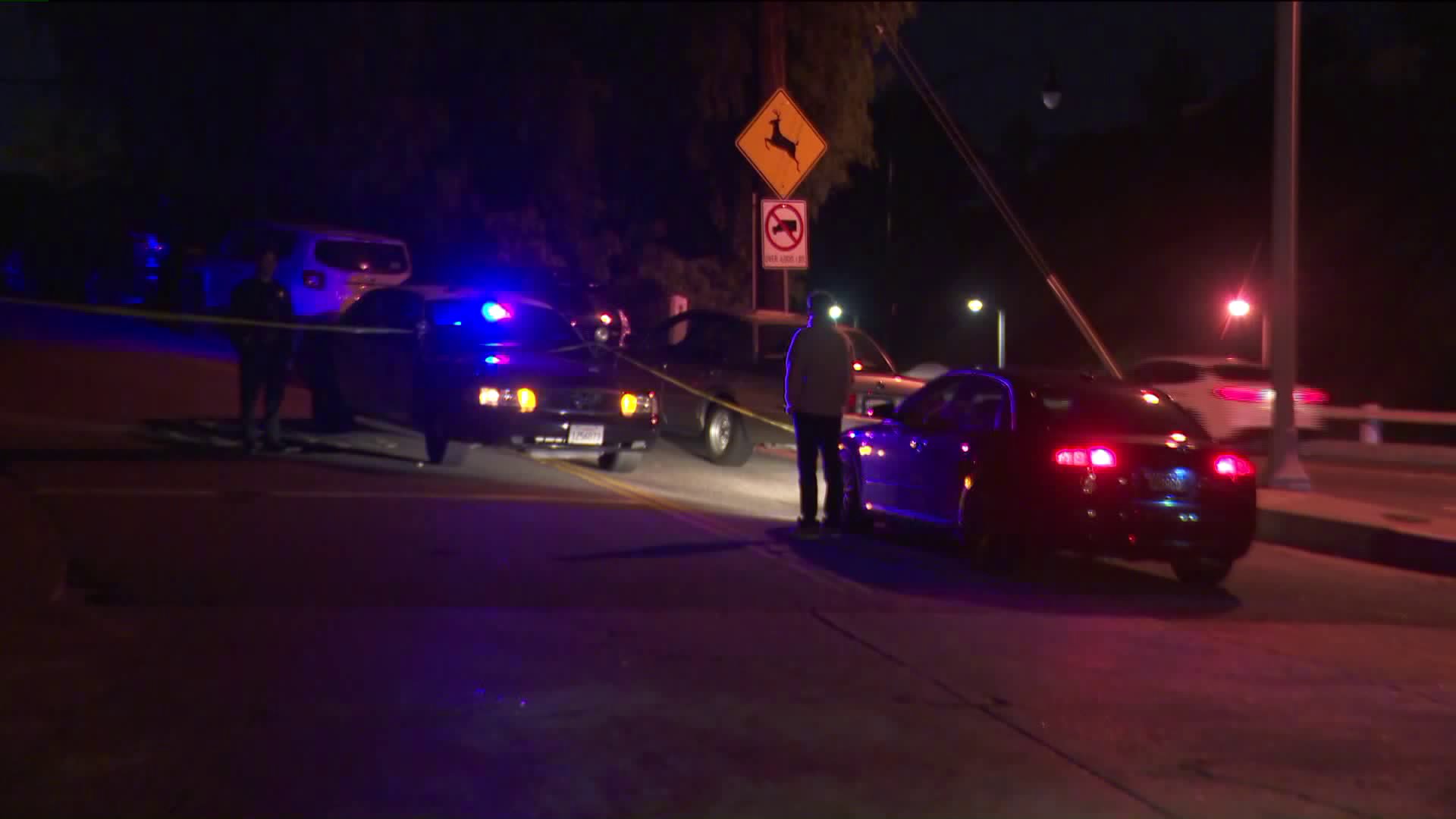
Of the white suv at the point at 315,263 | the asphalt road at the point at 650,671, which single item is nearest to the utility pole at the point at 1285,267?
the asphalt road at the point at 650,671

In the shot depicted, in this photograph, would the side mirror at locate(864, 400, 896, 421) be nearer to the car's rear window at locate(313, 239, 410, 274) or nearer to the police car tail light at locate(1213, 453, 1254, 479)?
the police car tail light at locate(1213, 453, 1254, 479)

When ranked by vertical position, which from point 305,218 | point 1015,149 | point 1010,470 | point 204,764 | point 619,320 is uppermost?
point 1015,149

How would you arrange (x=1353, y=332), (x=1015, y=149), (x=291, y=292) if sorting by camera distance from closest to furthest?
(x=291, y=292)
(x=1353, y=332)
(x=1015, y=149)

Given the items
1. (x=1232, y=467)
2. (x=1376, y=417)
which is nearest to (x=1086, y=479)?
(x=1232, y=467)

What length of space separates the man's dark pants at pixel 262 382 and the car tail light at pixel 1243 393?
14253 mm

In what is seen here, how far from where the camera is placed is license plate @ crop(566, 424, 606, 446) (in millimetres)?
15383

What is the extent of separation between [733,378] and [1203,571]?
7.20 m

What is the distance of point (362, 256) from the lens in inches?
962

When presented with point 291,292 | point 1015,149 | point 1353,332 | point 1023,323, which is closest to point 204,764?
point 291,292

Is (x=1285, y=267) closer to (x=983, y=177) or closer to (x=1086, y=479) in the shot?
(x=983, y=177)

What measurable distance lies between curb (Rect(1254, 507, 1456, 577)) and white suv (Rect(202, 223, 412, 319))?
43.9 ft

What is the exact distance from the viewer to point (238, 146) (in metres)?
28.8

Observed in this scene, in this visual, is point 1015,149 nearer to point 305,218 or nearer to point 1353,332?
point 1353,332

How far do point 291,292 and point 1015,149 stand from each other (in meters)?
55.8
